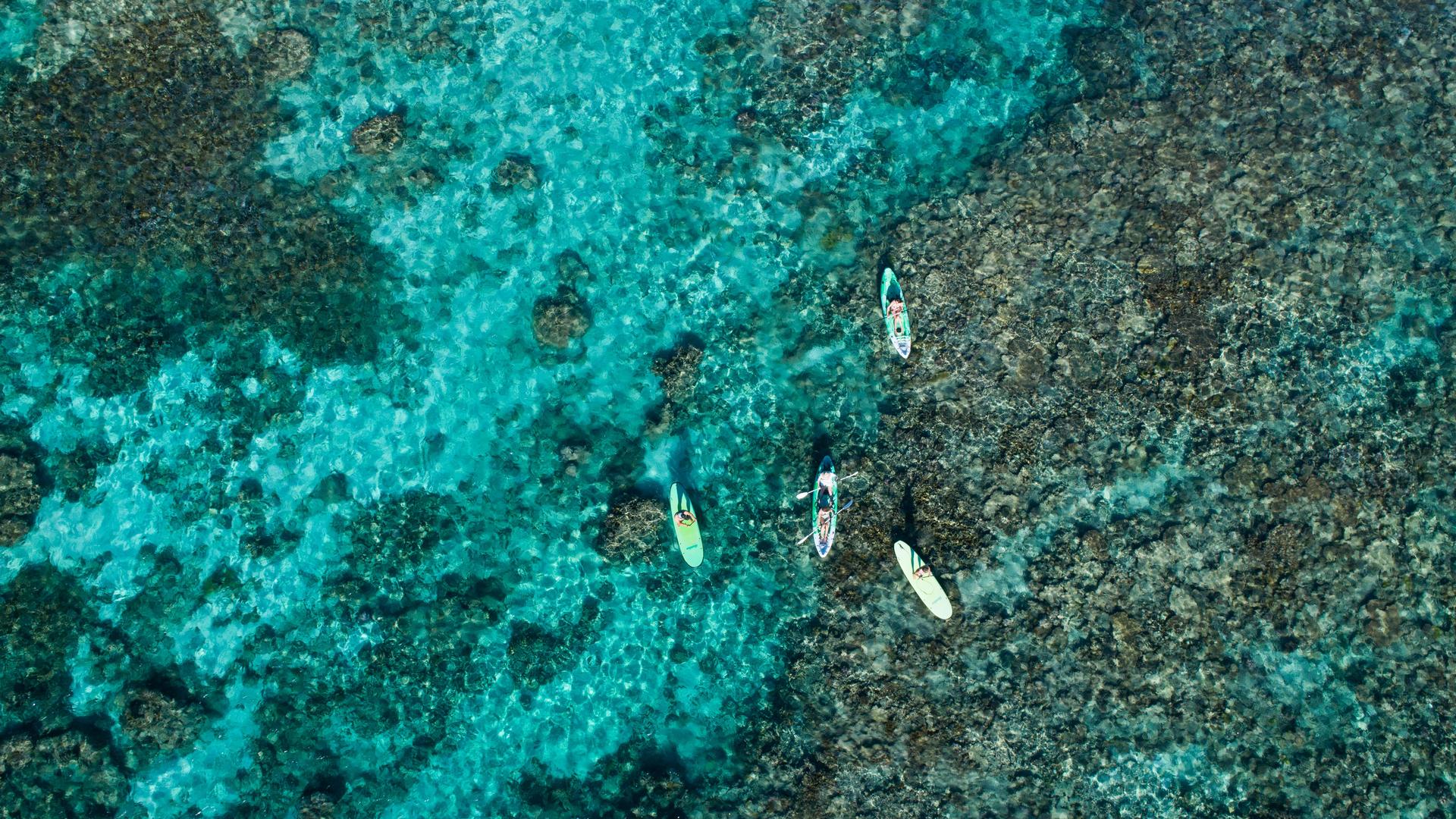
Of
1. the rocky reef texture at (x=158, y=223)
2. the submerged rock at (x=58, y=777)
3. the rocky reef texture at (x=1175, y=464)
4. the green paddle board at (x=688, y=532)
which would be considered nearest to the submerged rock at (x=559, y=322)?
the rocky reef texture at (x=158, y=223)

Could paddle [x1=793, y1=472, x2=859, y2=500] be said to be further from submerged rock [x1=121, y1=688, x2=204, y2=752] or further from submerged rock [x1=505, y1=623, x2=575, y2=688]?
submerged rock [x1=121, y1=688, x2=204, y2=752]

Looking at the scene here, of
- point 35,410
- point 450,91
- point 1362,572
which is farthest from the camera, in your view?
point 450,91

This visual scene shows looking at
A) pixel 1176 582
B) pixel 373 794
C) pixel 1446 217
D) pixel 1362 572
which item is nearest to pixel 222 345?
pixel 373 794

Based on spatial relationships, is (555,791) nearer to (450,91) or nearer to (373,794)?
(373,794)

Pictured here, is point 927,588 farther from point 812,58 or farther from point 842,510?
point 812,58

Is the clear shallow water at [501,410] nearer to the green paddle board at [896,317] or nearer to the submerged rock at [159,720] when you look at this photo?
the submerged rock at [159,720]
